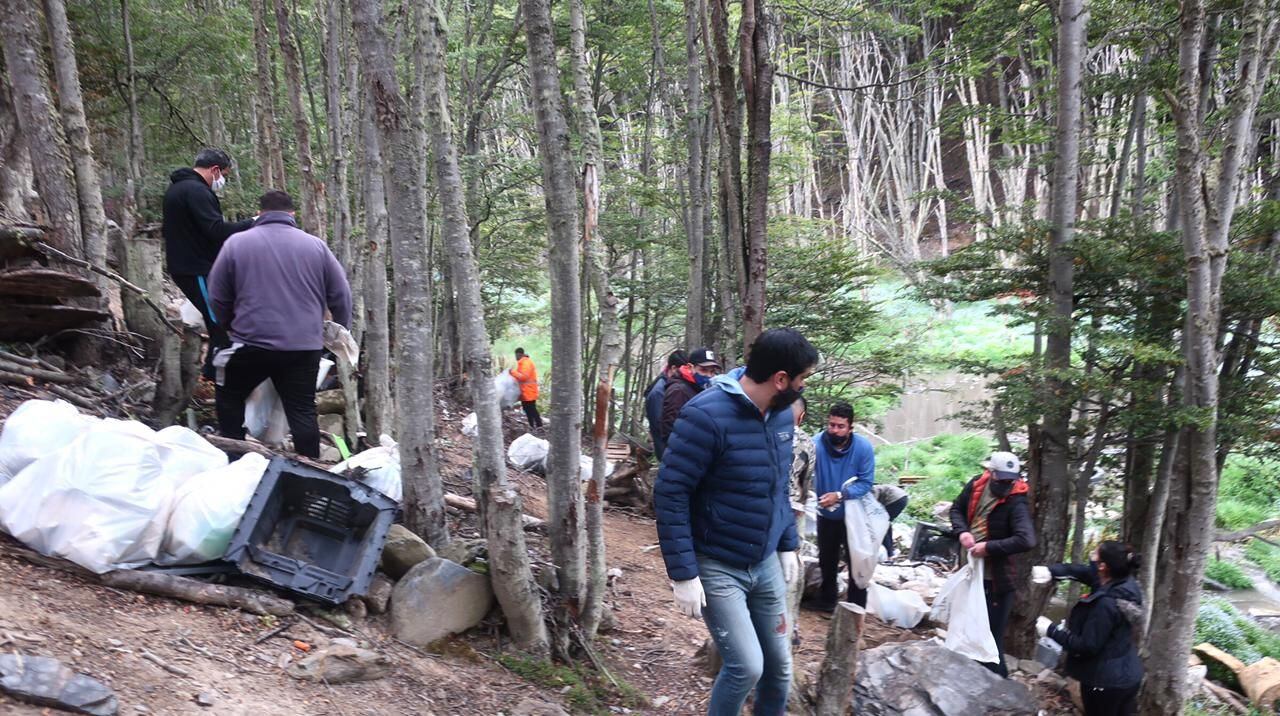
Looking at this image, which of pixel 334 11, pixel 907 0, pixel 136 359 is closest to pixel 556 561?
pixel 136 359

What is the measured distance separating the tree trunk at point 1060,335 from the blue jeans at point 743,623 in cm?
343

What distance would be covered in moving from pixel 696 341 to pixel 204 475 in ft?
22.3

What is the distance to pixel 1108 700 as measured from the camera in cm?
511

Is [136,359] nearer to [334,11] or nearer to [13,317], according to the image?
[13,317]

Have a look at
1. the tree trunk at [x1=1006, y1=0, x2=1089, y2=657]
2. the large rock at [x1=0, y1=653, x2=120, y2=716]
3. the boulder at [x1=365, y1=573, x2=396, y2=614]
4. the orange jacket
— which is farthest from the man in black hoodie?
the orange jacket

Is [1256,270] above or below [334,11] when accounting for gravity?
below

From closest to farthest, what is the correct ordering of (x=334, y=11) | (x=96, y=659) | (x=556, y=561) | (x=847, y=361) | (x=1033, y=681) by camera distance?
(x=96, y=659), (x=556, y=561), (x=1033, y=681), (x=334, y=11), (x=847, y=361)

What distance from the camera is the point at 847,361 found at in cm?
1040

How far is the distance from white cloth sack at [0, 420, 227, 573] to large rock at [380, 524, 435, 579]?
1.09 metres

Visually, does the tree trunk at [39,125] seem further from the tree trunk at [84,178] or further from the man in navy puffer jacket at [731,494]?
the man in navy puffer jacket at [731,494]

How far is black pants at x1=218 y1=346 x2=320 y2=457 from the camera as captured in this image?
4.62m

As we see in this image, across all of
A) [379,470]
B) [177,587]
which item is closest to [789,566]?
[379,470]

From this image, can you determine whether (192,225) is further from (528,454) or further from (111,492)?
(528,454)

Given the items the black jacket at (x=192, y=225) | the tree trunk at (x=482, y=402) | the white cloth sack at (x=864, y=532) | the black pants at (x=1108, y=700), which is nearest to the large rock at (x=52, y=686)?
the tree trunk at (x=482, y=402)
